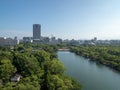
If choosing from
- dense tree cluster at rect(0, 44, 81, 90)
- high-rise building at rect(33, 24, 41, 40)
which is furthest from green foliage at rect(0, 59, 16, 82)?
high-rise building at rect(33, 24, 41, 40)

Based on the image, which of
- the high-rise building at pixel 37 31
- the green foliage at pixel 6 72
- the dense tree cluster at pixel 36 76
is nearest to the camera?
the dense tree cluster at pixel 36 76

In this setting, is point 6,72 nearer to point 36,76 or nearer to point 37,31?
point 36,76

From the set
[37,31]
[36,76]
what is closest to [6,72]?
[36,76]

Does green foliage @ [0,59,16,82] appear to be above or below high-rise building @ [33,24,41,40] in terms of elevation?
below

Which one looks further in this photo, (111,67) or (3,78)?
(111,67)

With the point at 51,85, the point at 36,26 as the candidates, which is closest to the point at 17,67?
the point at 51,85

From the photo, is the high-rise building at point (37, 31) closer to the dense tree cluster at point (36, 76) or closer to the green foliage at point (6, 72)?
the dense tree cluster at point (36, 76)

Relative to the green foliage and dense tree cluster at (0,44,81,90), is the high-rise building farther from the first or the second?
the green foliage

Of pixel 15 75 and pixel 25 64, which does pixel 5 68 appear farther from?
pixel 25 64

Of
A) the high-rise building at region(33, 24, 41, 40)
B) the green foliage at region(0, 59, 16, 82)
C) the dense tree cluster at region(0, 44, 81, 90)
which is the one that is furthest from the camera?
the high-rise building at region(33, 24, 41, 40)

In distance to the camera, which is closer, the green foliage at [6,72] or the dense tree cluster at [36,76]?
the dense tree cluster at [36,76]

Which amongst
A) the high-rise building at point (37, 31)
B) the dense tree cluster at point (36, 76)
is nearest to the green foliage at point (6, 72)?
the dense tree cluster at point (36, 76)
